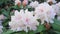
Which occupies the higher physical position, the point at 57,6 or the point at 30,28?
the point at 57,6

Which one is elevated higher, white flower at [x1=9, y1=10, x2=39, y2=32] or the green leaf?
white flower at [x1=9, y1=10, x2=39, y2=32]

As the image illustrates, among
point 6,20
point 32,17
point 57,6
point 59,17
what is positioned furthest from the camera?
point 6,20

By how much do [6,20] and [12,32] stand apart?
42.9 inches

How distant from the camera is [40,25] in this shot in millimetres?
2100

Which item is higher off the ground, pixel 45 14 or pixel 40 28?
pixel 45 14

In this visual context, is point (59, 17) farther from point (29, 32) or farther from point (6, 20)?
point (6, 20)

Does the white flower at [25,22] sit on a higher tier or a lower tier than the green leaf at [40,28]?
higher

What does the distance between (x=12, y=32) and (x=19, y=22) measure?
0.17 m

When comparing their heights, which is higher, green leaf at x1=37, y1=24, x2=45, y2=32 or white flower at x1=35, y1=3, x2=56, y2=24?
white flower at x1=35, y1=3, x2=56, y2=24

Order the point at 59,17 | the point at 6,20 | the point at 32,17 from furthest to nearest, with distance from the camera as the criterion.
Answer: the point at 6,20 → the point at 59,17 → the point at 32,17

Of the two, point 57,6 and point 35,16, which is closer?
point 35,16

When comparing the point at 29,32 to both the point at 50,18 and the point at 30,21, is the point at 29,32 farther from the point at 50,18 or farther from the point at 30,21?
the point at 50,18

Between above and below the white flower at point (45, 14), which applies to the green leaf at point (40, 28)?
below

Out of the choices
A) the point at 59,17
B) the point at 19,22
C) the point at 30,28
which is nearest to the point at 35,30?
the point at 30,28
